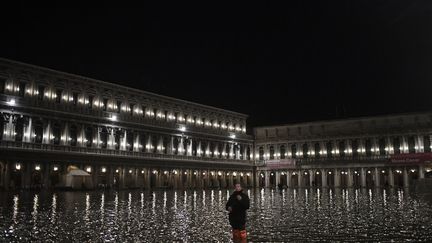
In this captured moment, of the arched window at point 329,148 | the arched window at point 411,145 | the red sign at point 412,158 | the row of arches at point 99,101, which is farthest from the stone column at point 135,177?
the arched window at point 411,145

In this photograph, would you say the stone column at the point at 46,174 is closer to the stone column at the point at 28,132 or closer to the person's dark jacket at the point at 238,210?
the stone column at the point at 28,132

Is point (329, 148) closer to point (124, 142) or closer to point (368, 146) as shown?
point (368, 146)

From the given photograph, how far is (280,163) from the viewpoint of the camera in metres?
83.3

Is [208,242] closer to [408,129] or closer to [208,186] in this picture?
[208,186]

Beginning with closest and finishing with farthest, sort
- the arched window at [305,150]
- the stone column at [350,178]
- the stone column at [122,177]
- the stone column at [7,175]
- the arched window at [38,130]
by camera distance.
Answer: the stone column at [7,175], the arched window at [38,130], the stone column at [122,177], the stone column at [350,178], the arched window at [305,150]

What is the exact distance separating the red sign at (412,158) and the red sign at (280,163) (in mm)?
19058

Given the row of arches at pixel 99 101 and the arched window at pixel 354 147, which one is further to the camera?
the arched window at pixel 354 147

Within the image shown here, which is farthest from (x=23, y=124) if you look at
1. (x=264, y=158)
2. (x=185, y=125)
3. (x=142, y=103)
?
(x=264, y=158)

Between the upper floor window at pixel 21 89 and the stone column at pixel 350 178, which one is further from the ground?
the upper floor window at pixel 21 89

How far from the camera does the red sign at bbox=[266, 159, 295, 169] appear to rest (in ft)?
269

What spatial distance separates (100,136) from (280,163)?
3959 centimetres

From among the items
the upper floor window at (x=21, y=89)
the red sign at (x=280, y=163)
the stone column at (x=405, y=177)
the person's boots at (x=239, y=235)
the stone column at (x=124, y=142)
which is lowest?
the person's boots at (x=239, y=235)

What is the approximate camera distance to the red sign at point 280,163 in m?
82.0

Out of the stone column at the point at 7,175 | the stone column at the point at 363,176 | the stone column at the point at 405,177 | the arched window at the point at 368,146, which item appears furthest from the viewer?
the arched window at the point at 368,146
